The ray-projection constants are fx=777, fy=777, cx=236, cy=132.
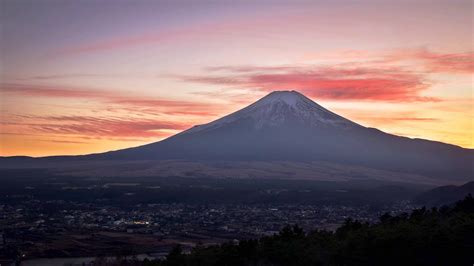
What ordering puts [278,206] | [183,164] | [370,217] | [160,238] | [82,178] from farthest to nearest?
[183,164]
[82,178]
[278,206]
[370,217]
[160,238]

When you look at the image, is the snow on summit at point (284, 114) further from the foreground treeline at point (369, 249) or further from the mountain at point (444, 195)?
the foreground treeline at point (369, 249)

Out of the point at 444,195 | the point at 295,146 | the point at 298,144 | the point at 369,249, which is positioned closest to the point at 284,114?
the point at 298,144

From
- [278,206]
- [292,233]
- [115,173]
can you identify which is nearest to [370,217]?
[278,206]

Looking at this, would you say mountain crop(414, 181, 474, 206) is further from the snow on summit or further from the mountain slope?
the snow on summit

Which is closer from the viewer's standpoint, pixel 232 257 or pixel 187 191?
pixel 232 257

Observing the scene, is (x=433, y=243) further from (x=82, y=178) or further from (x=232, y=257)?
(x=82, y=178)

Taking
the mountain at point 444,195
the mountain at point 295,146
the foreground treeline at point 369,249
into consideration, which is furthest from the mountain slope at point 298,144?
the foreground treeline at point 369,249

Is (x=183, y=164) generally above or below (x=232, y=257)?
above

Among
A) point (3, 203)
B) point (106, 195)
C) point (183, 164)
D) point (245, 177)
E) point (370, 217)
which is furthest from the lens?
point (183, 164)
